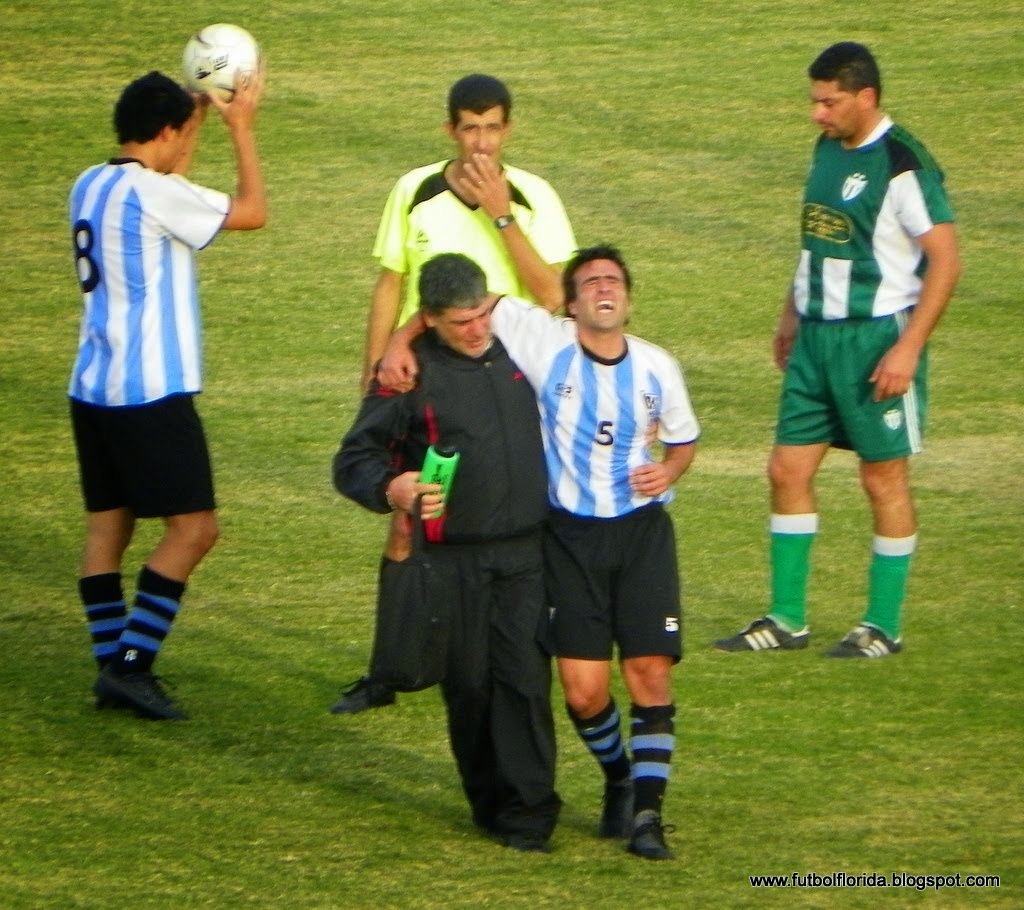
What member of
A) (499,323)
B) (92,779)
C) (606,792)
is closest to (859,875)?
(606,792)

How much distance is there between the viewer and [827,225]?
7.33 metres

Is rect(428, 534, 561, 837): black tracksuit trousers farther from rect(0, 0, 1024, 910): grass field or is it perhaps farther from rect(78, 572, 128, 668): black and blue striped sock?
rect(78, 572, 128, 668): black and blue striped sock

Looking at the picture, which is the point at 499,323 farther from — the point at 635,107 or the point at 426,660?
the point at 635,107

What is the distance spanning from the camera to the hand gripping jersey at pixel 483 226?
21.1 feet

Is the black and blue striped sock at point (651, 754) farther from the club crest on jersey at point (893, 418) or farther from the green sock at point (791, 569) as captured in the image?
the club crest on jersey at point (893, 418)

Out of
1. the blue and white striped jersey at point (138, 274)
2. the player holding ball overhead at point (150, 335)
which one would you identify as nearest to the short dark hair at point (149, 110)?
the player holding ball overhead at point (150, 335)

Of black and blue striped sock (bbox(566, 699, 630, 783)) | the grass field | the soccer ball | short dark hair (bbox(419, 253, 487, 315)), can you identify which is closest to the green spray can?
short dark hair (bbox(419, 253, 487, 315))

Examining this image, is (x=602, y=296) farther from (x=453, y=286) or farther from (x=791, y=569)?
(x=791, y=569)

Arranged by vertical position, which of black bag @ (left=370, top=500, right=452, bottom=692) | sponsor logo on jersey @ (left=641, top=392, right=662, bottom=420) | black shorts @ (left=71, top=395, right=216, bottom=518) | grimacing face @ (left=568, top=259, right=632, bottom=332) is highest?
grimacing face @ (left=568, top=259, right=632, bottom=332)

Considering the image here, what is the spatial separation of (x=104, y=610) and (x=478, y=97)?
6.99 feet

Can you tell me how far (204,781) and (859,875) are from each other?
6.53 ft

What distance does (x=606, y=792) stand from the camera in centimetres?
564

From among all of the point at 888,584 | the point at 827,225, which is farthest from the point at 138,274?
the point at 888,584

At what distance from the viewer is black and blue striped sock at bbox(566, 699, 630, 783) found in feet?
18.1
